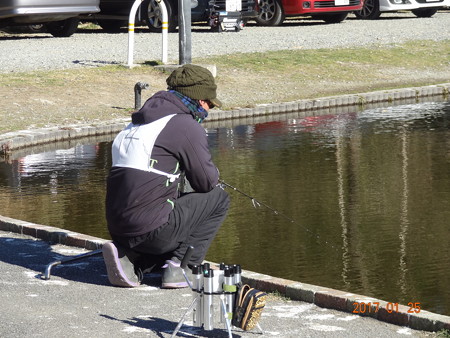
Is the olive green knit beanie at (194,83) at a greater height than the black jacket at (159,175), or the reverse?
the olive green knit beanie at (194,83)

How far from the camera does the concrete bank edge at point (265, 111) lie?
14.4 m

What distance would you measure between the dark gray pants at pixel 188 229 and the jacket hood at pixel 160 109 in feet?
1.70

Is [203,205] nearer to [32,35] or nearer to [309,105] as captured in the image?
[309,105]

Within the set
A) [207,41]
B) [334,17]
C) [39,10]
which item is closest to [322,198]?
[39,10]

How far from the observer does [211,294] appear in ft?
20.2

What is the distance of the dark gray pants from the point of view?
714 centimetres

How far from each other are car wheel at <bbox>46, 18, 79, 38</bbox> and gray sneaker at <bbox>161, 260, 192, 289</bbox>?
643 inches

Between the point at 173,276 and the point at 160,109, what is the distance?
1.02 metres

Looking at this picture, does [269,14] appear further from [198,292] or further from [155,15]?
[198,292]

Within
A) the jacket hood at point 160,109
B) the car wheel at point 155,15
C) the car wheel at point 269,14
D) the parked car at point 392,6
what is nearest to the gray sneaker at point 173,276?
the jacket hood at point 160,109

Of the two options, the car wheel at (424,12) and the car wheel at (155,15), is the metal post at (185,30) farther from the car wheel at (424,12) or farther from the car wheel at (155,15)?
the car wheel at (424,12)

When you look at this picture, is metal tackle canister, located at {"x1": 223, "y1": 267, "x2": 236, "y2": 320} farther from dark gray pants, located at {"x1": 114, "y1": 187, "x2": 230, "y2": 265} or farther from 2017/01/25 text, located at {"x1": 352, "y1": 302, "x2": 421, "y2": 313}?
dark gray pants, located at {"x1": 114, "y1": 187, "x2": 230, "y2": 265}

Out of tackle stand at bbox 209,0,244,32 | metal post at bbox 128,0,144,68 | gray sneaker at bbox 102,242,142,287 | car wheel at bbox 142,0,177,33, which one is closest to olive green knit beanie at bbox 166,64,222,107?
gray sneaker at bbox 102,242,142,287

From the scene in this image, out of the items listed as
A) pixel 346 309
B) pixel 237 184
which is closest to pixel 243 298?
pixel 346 309
